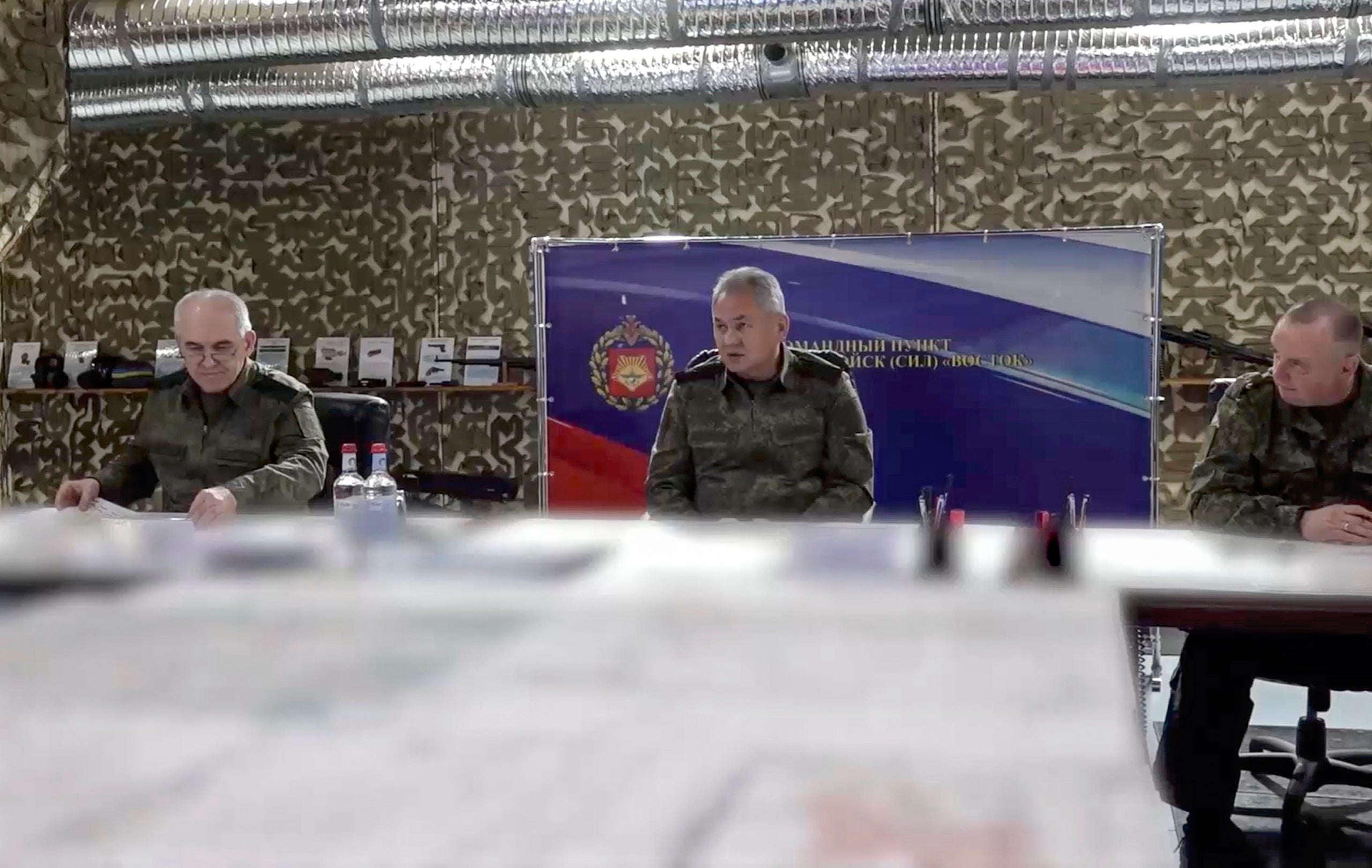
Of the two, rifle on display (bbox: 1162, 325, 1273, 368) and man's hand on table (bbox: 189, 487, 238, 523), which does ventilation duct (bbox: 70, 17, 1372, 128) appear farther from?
man's hand on table (bbox: 189, 487, 238, 523)

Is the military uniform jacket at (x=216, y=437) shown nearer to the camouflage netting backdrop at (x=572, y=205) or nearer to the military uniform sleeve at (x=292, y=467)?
the military uniform sleeve at (x=292, y=467)

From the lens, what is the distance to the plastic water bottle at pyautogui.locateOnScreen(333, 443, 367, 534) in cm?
236

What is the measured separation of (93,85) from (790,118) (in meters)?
3.37

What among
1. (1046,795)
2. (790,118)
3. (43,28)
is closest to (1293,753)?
(1046,795)

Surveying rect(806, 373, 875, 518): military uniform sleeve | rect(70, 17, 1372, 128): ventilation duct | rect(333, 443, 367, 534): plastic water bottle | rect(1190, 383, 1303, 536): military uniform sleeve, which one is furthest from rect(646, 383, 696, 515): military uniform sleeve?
rect(70, 17, 1372, 128): ventilation duct

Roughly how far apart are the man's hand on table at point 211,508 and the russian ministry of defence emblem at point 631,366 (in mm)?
2049

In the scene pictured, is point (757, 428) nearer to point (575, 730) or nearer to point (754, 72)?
point (575, 730)

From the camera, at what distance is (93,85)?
5.29m

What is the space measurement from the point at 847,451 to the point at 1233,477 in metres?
0.91

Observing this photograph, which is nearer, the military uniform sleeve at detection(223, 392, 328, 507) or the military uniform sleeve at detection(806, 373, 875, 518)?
the military uniform sleeve at detection(223, 392, 328, 507)

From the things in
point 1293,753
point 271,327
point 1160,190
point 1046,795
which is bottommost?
point 1293,753

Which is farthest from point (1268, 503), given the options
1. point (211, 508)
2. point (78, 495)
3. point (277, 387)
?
point (78, 495)

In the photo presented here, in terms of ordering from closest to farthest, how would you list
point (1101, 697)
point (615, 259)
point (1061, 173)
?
point (1101, 697) < point (615, 259) < point (1061, 173)

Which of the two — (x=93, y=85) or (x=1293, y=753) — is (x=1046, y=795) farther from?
(x=93, y=85)
